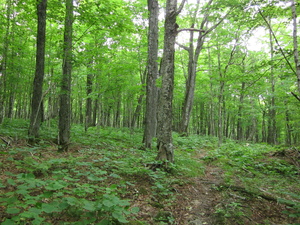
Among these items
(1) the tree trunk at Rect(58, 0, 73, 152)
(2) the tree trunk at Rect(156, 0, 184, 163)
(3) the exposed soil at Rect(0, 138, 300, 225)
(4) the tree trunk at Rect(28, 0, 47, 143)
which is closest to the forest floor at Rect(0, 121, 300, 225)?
(3) the exposed soil at Rect(0, 138, 300, 225)

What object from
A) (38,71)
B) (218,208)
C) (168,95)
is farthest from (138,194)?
(38,71)

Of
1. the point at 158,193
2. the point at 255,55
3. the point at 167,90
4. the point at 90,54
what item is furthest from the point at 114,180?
the point at 255,55

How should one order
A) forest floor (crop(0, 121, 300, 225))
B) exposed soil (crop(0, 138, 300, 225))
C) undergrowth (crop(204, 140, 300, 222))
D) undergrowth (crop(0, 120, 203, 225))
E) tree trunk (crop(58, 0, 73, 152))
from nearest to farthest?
undergrowth (crop(0, 120, 203, 225)) < forest floor (crop(0, 121, 300, 225)) < exposed soil (crop(0, 138, 300, 225)) < undergrowth (crop(204, 140, 300, 222)) < tree trunk (crop(58, 0, 73, 152))

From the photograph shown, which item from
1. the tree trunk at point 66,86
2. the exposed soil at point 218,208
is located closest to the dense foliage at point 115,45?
the tree trunk at point 66,86

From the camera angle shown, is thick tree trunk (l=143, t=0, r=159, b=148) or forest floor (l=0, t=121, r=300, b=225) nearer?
forest floor (l=0, t=121, r=300, b=225)

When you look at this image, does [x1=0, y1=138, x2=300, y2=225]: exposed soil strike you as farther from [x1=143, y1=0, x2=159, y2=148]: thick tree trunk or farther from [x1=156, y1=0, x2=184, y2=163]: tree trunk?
[x1=143, y1=0, x2=159, y2=148]: thick tree trunk

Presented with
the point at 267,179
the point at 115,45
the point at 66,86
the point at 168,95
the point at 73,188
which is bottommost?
the point at 267,179

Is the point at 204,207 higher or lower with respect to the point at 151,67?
lower

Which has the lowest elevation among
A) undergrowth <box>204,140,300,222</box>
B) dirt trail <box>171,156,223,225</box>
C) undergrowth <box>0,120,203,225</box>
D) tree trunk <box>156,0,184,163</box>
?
dirt trail <box>171,156,223,225</box>

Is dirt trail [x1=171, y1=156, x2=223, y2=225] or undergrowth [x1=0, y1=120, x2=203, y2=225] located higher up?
undergrowth [x1=0, y1=120, x2=203, y2=225]

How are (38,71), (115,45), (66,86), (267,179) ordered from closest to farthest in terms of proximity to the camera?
(267,179)
(38,71)
(66,86)
(115,45)

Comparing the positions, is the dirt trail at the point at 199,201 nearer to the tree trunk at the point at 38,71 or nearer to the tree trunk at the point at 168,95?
the tree trunk at the point at 168,95

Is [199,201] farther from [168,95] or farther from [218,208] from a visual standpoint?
[168,95]

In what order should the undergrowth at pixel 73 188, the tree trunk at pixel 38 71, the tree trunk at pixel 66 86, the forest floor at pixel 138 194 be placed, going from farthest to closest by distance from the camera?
the tree trunk at pixel 66 86 < the tree trunk at pixel 38 71 < the forest floor at pixel 138 194 < the undergrowth at pixel 73 188
